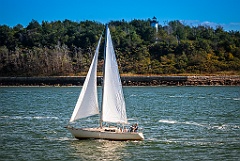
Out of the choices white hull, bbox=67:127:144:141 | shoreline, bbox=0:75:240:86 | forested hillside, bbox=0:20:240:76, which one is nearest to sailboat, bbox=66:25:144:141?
white hull, bbox=67:127:144:141

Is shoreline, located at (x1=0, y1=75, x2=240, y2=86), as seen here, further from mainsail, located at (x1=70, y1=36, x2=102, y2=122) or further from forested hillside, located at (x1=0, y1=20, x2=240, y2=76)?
mainsail, located at (x1=70, y1=36, x2=102, y2=122)

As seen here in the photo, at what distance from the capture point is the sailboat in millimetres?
38031

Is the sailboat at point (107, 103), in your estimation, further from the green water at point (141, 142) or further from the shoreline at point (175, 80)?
the shoreline at point (175, 80)

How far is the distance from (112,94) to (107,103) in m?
0.68

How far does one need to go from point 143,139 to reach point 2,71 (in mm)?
117141

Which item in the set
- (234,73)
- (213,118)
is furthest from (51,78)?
(213,118)

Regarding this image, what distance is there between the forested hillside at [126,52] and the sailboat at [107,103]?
103 meters

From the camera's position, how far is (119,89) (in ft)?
127

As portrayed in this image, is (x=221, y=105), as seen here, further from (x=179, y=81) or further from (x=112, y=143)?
(x=179, y=81)

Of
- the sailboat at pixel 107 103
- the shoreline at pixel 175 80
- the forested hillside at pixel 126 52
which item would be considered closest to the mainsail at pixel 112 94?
the sailboat at pixel 107 103

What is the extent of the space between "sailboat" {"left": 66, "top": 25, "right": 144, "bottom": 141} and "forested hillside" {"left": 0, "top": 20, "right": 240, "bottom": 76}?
338 feet

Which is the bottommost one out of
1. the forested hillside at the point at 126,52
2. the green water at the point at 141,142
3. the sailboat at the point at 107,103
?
the green water at the point at 141,142

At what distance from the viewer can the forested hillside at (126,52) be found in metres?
146

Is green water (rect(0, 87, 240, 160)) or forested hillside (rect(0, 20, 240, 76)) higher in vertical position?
forested hillside (rect(0, 20, 240, 76))
